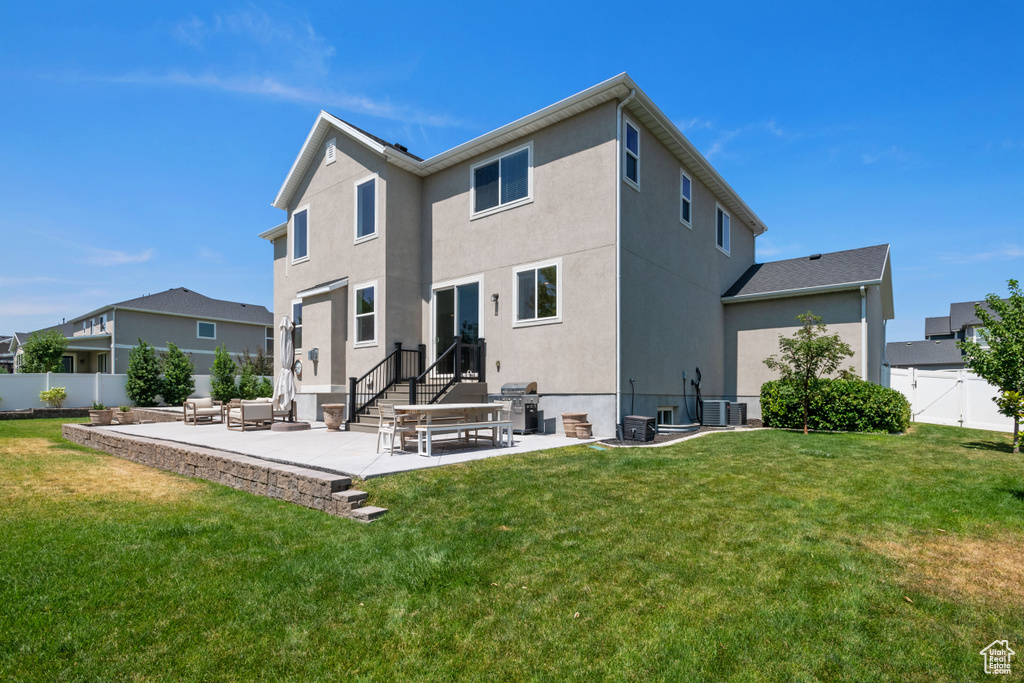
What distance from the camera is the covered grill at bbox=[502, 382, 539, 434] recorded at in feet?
37.2

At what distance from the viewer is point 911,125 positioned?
43.6 ft

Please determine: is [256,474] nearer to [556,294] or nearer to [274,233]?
[556,294]

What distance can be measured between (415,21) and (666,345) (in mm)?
9645

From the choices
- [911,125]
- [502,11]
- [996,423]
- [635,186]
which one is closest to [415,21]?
[502,11]

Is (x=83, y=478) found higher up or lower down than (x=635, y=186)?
lower down

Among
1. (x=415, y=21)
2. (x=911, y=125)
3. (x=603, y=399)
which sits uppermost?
(x=415, y=21)

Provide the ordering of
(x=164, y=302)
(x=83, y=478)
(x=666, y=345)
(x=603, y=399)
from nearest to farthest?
(x=83, y=478)
(x=603, y=399)
(x=666, y=345)
(x=164, y=302)

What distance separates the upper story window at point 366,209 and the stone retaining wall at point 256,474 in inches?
281

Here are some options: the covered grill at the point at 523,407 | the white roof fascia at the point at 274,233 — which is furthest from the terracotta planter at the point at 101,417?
the covered grill at the point at 523,407

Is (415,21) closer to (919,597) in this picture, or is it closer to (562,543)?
(562,543)

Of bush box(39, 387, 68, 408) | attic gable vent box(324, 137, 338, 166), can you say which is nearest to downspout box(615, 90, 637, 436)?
attic gable vent box(324, 137, 338, 166)

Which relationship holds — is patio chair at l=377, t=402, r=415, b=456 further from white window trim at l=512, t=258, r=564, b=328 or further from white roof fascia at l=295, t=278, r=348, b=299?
white roof fascia at l=295, t=278, r=348, b=299

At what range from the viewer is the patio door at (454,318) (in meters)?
13.1

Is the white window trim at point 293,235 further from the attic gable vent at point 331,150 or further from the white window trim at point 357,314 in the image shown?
the white window trim at point 357,314
